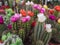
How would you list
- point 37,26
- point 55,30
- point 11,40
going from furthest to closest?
1. point 55,30
2. point 37,26
3. point 11,40

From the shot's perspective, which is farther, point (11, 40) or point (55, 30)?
point (55, 30)

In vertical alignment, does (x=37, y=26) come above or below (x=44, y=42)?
above

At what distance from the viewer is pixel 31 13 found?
1535mm

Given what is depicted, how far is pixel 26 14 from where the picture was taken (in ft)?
5.00

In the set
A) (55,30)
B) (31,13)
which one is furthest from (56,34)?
(31,13)

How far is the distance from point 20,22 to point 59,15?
53cm

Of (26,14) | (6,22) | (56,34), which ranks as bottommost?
(56,34)

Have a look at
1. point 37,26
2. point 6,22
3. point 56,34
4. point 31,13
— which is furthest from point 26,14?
point 56,34

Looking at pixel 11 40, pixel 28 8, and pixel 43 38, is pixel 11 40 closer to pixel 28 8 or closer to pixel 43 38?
pixel 43 38

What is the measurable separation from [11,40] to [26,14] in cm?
33

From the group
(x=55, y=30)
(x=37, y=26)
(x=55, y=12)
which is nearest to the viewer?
(x=37, y=26)

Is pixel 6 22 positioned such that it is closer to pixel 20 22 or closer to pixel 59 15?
pixel 20 22

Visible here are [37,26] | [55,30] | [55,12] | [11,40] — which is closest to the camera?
[11,40]

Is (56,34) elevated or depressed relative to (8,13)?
depressed
